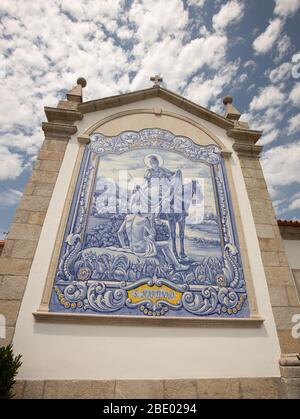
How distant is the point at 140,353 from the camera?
3.30 meters

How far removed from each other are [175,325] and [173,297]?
1.35 ft

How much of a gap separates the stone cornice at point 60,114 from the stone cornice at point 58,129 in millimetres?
259

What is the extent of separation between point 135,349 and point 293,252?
4136mm

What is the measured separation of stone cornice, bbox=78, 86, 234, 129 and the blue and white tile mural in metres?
1.07

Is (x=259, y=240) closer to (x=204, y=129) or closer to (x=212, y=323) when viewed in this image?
(x=212, y=323)

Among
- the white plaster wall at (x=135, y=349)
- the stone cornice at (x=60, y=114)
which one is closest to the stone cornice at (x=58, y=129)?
the stone cornice at (x=60, y=114)

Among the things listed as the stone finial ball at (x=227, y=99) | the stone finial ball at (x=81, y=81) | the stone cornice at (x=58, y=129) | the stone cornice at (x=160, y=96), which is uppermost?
the stone finial ball at (x=227, y=99)

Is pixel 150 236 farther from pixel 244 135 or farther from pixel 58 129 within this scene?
pixel 244 135

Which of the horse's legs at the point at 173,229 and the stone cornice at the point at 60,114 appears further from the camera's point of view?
the stone cornice at the point at 60,114

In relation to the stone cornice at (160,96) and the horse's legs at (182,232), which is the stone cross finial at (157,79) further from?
the horse's legs at (182,232)

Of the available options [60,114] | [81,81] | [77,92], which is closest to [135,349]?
[60,114]

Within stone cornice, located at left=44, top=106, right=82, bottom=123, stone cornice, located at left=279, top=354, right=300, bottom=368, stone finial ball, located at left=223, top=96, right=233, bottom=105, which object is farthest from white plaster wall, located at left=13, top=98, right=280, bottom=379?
stone finial ball, located at left=223, top=96, right=233, bottom=105

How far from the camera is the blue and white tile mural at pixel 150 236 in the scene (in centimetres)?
368

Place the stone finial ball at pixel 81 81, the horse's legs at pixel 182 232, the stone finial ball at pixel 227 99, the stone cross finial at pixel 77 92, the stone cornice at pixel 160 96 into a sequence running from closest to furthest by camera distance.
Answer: the horse's legs at pixel 182 232 → the stone cornice at pixel 160 96 → the stone cross finial at pixel 77 92 → the stone finial ball at pixel 81 81 → the stone finial ball at pixel 227 99
